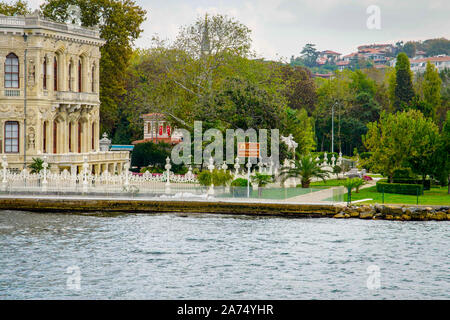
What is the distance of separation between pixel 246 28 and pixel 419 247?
106 ft

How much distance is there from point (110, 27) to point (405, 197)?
33.0 meters

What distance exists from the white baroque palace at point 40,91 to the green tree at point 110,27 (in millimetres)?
13778

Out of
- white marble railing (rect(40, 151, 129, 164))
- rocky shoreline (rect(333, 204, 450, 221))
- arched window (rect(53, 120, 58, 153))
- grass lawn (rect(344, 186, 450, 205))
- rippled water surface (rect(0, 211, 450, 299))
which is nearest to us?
rippled water surface (rect(0, 211, 450, 299))

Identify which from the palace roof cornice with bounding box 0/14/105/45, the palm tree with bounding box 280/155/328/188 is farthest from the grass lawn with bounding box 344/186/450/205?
the palace roof cornice with bounding box 0/14/105/45

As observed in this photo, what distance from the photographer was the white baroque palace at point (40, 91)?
51562mm

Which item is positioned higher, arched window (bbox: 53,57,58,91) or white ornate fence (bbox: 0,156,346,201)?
arched window (bbox: 53,57,58,91)

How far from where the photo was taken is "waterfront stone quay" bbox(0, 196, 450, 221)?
1702 inches

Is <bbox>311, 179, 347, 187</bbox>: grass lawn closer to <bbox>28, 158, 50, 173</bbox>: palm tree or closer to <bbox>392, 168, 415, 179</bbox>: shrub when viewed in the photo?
<bbox>392, 168, 415, 179</bbox>: shrub

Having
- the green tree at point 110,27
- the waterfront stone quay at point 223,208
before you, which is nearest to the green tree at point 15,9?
the green tree at point 110,27

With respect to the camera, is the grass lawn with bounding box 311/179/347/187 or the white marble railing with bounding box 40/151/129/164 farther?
the grass lawn with bounding box 311/179/347/187

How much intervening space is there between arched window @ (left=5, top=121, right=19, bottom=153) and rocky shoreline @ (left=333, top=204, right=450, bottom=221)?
21.4 meters

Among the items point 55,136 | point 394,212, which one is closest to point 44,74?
point 55,136
